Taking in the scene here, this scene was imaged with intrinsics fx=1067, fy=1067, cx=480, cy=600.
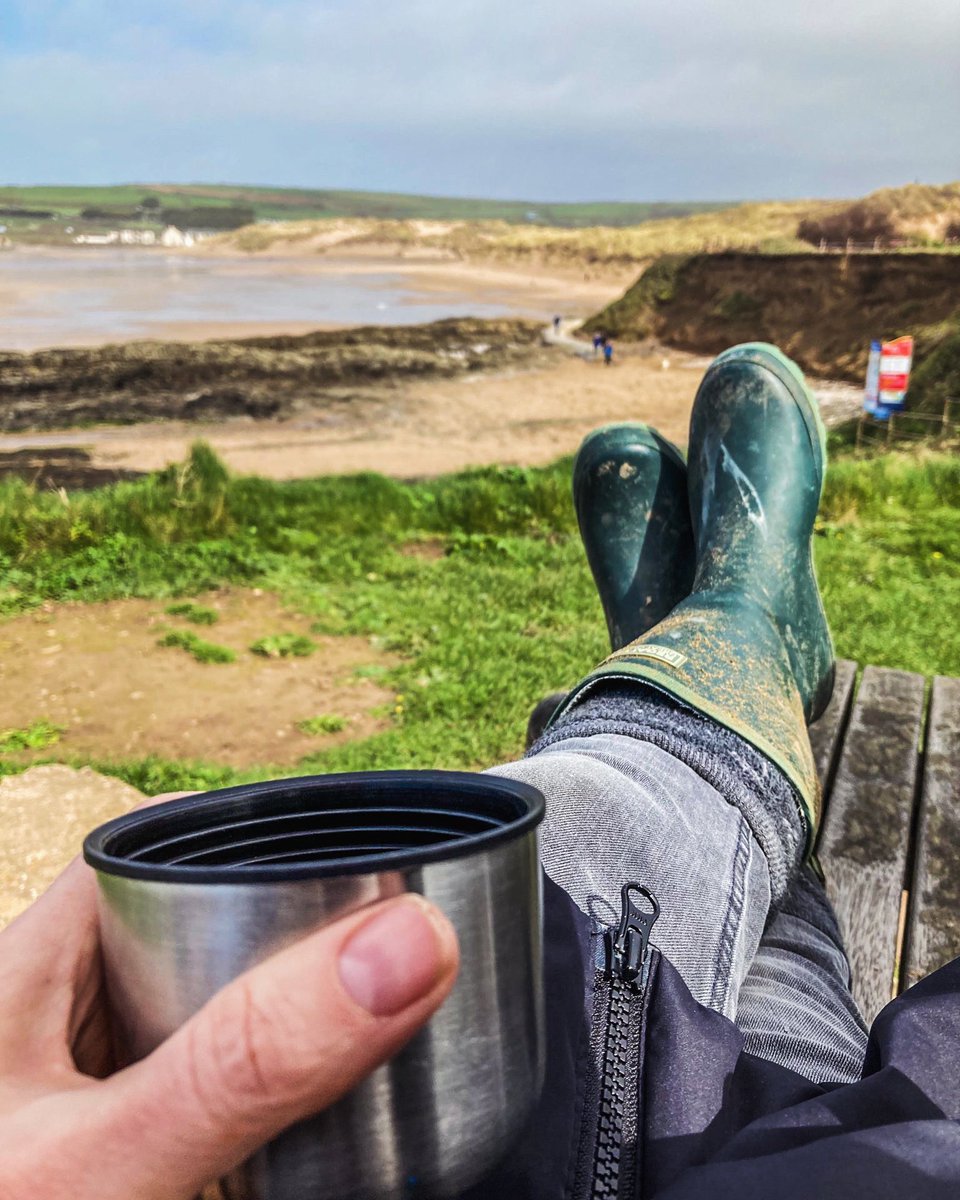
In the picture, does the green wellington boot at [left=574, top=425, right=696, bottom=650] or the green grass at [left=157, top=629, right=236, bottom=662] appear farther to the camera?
the green grass at [left=157, top=629, right=236, bottom=662]

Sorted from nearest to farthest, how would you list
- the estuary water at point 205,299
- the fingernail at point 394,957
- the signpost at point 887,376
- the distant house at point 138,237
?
1. the fingernail at point 394,957
2. the signpost at point 887,376
3. the estuary water at point 205,299
4. the distant house at point 138,237

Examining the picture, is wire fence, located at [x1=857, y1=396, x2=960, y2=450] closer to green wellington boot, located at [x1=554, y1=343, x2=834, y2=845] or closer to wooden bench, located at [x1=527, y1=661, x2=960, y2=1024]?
green wellington boot, located at [x1=554, y1=343, x2=834, y2=845]

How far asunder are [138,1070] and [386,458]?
11.9 metres

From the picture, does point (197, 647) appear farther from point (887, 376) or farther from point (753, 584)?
point (887, 376)

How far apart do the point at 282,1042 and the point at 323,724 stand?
Answer: 9.42 ft

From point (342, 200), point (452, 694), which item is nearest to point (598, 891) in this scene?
point (452, 694)

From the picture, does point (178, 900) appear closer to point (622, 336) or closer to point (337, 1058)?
point (337, 1058)

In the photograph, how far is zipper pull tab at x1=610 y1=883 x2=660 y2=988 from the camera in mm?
902

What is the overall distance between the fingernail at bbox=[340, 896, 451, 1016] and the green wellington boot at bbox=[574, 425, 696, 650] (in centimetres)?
193

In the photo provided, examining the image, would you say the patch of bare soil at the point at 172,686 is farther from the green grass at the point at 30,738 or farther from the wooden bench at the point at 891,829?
the wooden bench at the point at 891,829

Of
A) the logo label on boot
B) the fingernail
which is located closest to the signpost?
the logo label on boot

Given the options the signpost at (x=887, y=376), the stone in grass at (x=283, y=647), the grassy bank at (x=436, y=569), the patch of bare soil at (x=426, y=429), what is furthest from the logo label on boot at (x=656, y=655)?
the signpost at (x=887, y=376)

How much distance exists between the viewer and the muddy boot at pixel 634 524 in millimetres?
2463

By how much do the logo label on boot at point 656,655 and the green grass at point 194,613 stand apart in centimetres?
276
